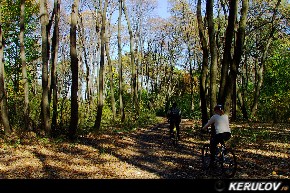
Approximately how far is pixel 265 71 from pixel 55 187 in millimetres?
46686

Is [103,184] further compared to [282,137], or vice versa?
[282,137]

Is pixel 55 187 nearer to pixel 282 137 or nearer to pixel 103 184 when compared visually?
pixel 103 184

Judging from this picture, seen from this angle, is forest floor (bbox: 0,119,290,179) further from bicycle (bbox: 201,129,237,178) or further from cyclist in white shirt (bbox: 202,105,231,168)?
cyclist in white shirt (bbox: 202,105,231,168)

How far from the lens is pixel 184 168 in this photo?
36.6 ft

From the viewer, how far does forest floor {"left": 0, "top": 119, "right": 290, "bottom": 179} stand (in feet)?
33.5

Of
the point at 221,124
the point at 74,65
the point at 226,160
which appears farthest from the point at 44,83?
the point at 226,160

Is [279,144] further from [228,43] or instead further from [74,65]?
[74,65]

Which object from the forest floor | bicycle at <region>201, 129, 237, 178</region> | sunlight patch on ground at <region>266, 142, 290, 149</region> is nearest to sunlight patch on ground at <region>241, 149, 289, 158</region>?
the forest floor

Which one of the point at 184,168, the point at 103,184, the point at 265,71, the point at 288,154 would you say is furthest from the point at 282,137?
the point at 265,71

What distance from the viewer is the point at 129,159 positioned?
504 inches

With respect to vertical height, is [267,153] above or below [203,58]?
below

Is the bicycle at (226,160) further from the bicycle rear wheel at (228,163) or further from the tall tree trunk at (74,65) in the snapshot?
the tall tree trunk at (74,65)

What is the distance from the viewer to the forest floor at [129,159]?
10.2 m

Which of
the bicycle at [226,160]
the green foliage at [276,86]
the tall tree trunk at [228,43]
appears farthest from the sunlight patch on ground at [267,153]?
the green foliage at [276,86]
